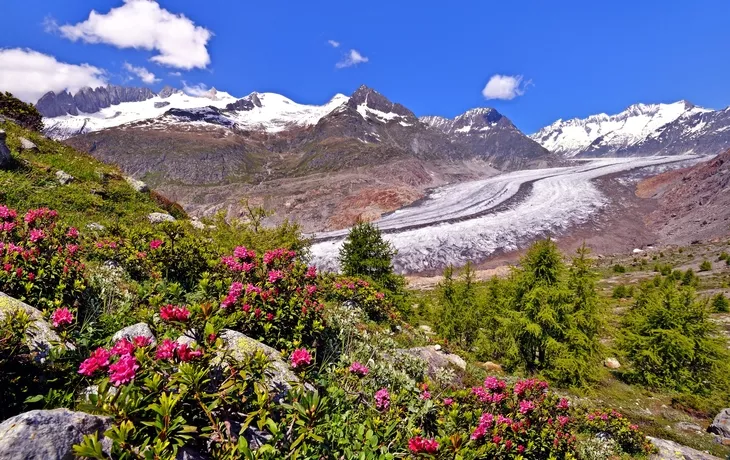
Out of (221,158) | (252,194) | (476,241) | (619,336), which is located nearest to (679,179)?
(476,241)

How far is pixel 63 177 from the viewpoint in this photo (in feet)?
42.8

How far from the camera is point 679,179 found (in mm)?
77125

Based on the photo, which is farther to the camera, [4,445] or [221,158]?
[221,158]

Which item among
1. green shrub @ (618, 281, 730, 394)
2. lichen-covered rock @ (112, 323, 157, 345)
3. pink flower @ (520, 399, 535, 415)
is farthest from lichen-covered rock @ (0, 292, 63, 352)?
green shrub @ (618, 281, 730, 394)

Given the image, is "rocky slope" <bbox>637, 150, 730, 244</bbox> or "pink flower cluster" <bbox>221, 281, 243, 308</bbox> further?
"rocky slope" <bbox>637, 150, 730, 244</bbox>

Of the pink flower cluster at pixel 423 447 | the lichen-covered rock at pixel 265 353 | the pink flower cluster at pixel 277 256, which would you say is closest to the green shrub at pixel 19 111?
the pink flower cluster at pixel 277 256

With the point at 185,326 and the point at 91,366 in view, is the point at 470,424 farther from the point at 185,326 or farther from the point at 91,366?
the point at 91,366

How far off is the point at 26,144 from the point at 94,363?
700 inches

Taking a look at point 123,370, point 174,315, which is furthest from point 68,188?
point 123,370

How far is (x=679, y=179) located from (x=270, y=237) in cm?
9464

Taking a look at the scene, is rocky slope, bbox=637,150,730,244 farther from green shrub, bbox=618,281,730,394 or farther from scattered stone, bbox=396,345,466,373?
scattered stone, bbox=396,345,466,373

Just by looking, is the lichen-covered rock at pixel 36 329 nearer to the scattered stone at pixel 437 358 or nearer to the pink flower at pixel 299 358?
the pink flower at pixel 299 358

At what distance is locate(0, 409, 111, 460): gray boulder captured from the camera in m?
2.04

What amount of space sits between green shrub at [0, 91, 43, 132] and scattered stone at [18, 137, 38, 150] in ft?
18.4
